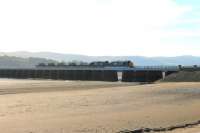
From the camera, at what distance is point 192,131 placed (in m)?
16.3

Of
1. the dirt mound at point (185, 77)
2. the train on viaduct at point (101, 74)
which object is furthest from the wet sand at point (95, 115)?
Answer: the train on viaduct at point (101, 74)

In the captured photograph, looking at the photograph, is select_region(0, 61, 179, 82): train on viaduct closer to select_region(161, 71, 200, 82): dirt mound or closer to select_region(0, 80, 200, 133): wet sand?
select_region(161, 71, 200, 82): dirt mound

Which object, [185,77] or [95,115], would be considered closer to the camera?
[95,115]

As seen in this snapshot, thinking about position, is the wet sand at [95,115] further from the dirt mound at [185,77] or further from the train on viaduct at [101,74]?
the train on viaduct at [101,74]

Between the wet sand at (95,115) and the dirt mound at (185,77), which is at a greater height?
the dirt mound at (185,77)

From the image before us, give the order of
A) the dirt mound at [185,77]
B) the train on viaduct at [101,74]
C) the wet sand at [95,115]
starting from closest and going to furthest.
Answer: the wet sand at [95,115]
the dirt mound at [185,77]
the train on viaduct at [101,74]

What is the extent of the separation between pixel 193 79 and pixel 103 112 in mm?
32585

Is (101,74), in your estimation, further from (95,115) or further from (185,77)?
(95,115)

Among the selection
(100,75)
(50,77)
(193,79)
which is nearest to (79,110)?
(193,79)

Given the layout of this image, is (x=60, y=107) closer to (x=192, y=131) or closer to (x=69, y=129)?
(x=69, y=129)

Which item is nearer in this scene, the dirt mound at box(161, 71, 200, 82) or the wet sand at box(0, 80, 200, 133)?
the wet sand at box(0, 80, 200, 133)

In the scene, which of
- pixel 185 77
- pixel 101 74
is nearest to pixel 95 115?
pixel 185 77

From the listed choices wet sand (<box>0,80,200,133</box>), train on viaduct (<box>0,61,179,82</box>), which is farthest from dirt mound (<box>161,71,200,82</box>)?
wet sand (<box>0,80,200,133</box>)

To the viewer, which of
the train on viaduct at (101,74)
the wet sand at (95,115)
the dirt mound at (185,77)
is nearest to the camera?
the wet sand at (95,115)
